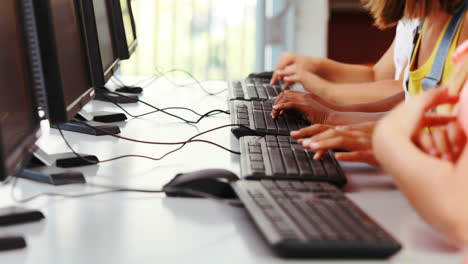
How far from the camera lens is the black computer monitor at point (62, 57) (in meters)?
0.91

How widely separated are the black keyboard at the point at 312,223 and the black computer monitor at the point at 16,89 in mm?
319

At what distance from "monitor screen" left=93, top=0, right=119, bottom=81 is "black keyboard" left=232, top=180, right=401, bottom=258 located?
2.50 ft

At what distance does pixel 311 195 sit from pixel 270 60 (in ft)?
8.99

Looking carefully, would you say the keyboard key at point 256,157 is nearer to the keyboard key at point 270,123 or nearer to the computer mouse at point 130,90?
the keyboard key at point 270,123

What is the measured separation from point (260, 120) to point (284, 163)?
Answer: 328 millimetres

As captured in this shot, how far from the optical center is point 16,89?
833 mm

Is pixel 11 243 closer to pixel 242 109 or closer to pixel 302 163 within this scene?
pixel 302 163

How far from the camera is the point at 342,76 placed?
2104 mm

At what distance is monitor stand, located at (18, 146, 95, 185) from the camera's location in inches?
35.6

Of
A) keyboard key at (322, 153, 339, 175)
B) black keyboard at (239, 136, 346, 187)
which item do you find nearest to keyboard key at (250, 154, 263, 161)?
black keyboard at (239, 136, 346, 187)

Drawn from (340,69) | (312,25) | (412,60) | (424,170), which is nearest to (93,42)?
(412,60)

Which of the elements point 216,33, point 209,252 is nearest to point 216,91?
point 209,252

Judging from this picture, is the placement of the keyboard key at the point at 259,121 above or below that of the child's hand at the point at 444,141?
below

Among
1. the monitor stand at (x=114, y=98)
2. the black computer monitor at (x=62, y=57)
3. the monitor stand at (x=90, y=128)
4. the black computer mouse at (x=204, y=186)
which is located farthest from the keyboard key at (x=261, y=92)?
the black computer mouse at (x=204, y=186)
